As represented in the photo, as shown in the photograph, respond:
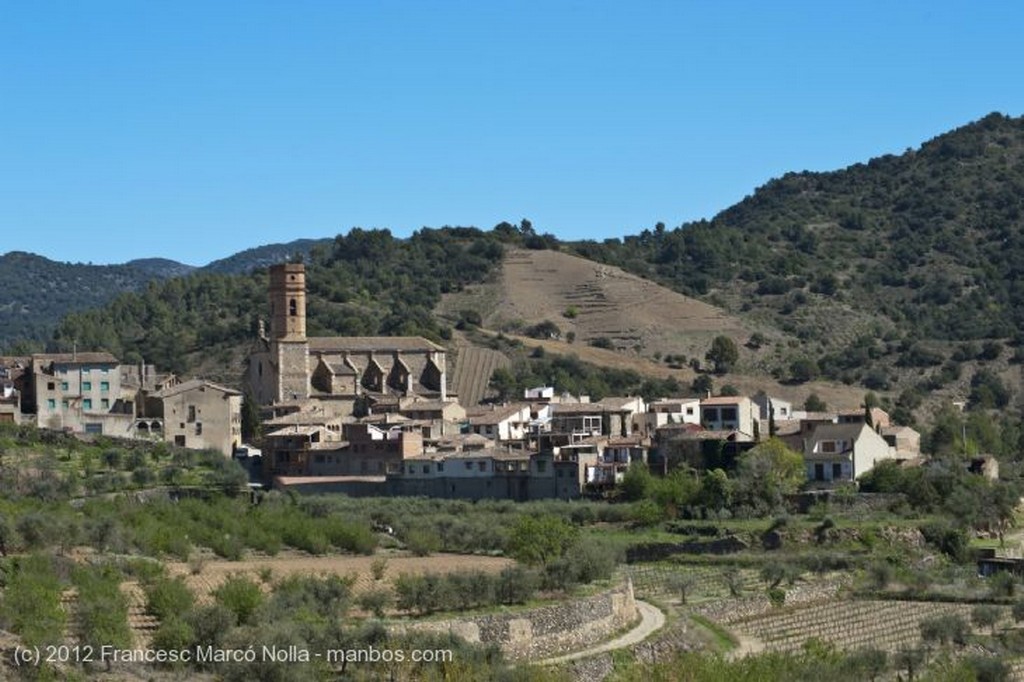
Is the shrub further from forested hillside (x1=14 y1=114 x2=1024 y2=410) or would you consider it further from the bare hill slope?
the bare hill slope

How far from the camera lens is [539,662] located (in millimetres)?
40750

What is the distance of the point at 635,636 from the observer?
44.4m

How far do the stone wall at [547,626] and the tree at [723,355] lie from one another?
→ 52523 mm

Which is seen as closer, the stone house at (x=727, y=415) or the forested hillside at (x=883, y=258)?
the stone house at (x=727, y=415)

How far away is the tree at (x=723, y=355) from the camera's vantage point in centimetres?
9844

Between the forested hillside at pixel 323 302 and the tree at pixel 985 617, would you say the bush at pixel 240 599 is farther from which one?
the forested hillside at pixel 323 302

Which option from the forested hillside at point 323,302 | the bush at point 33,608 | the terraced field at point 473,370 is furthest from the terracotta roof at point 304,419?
the bush at point 33,608

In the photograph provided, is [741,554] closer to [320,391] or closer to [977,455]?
[977,455]

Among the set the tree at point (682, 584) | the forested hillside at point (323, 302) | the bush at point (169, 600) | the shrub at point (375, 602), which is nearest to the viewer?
the bush at point (169, 600)

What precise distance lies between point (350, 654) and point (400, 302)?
2811 inches

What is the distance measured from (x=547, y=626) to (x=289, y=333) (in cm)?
3937

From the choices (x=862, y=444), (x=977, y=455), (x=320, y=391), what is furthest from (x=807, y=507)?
(x=320, y=391)

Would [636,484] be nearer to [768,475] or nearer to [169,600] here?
[768,475]

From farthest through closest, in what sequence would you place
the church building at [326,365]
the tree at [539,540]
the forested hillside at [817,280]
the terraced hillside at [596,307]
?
1. the terraced hillside at [596,307]
2. the forested hillside at [817,280]
3. the church building at [326,365]
4. the tree at [539,540]
